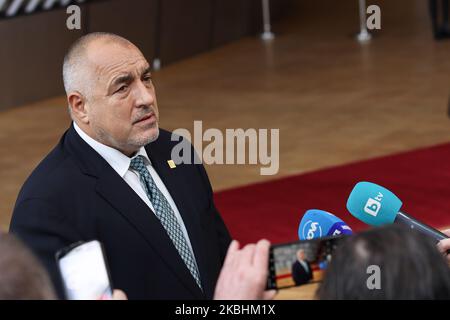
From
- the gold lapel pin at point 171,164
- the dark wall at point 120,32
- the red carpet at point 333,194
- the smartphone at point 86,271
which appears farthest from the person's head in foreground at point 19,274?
the dark wall at point 120,32

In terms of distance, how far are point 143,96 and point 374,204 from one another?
605 mm

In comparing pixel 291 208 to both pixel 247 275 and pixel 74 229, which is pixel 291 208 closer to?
pixel 74 229

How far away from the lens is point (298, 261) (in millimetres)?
1865

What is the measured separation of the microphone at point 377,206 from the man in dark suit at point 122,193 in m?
0.38

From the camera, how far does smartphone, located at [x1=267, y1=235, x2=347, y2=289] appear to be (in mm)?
1863

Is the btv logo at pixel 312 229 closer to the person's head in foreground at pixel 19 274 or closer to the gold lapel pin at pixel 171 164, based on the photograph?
the gold lapel pin at pixel 171 164

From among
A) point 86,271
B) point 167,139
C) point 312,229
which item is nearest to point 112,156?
point 167,139

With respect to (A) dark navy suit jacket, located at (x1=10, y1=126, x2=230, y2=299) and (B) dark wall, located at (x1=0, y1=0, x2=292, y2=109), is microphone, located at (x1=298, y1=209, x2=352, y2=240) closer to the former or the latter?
(A) dark navy suit jacket, located at (x1=10, y1=126, x2=230, y2=299)

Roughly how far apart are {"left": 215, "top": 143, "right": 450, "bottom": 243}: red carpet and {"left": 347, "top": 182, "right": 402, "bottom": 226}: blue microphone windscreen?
295 centimetres

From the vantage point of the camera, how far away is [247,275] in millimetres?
1852

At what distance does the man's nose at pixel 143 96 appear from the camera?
2.72 metres

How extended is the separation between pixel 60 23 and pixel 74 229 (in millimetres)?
7082
